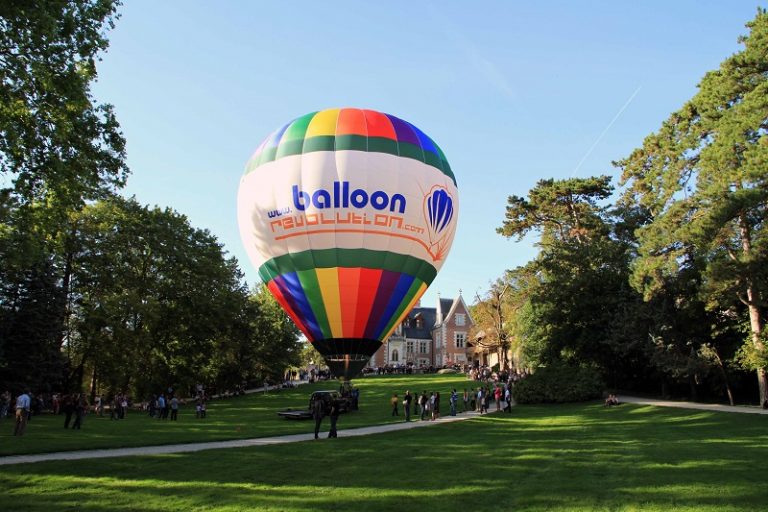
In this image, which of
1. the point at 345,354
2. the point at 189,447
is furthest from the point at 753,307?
the point at 189,447

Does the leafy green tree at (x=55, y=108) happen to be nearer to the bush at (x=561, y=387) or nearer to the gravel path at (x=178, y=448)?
the gravel path at (x=178, y=448)

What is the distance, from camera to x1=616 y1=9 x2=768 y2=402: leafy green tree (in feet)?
97.3

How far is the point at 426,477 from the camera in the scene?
13.8 metres

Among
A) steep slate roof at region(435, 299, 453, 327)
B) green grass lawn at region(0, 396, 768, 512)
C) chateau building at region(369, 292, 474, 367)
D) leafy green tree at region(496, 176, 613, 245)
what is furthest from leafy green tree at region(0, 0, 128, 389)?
steep slate roof at region(435, 299, 453, 327)

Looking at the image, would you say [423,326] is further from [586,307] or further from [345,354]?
[345,354]

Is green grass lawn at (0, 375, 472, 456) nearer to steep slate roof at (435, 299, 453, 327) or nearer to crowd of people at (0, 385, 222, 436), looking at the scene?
crowd of people at (0, 385, 222, 436)

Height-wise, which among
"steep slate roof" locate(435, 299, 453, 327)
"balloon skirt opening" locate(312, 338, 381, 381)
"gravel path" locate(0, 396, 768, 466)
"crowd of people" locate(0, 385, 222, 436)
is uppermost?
"steep slate roof" locate(435, 299, 453, 327)

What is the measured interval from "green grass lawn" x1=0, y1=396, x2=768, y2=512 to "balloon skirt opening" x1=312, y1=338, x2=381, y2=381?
5434mm

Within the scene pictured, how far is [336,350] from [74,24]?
1598cm

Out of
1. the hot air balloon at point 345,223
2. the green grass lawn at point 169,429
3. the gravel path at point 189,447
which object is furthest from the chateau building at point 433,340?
the gravel path at point 189,447

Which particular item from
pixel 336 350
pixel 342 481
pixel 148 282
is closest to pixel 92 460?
pixel 342 481

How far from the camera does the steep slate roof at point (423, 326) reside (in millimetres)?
110875

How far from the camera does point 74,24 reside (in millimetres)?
20469

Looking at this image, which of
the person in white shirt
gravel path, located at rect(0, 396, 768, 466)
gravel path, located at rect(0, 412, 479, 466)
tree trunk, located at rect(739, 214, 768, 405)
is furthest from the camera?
tree trunk, located at rect(739, 214, 768, 405)
